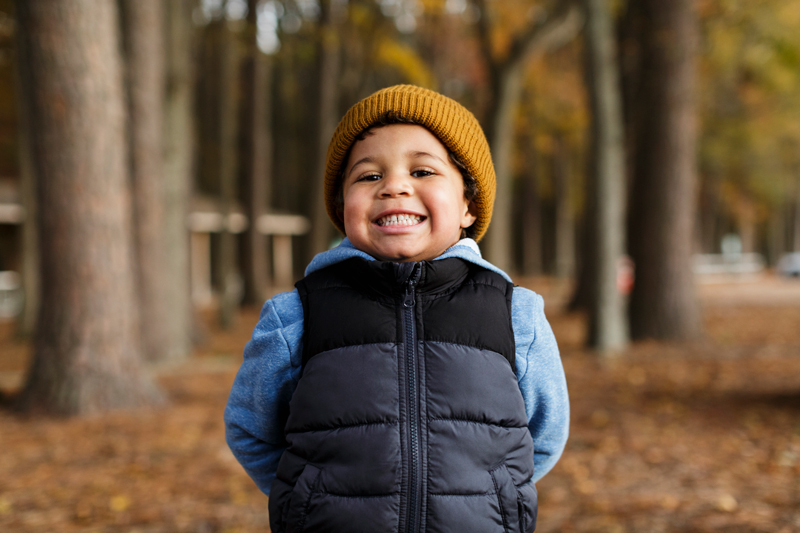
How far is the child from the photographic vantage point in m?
1.55

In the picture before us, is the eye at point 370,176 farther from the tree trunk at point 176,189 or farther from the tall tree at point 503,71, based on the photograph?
the tall tree at point 503,71

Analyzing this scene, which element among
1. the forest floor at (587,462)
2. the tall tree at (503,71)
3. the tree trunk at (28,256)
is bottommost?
the forest floor at (587,462)

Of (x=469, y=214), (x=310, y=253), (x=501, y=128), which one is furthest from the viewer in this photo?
(x=310, y=253)

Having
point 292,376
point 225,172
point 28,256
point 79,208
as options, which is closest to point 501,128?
point 225,172

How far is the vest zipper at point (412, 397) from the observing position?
1.54 m

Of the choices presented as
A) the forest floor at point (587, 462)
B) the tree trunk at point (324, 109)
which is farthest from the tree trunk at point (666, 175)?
the tree trunk at point (324, 109)

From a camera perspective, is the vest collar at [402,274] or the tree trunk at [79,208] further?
the tree trunk at [79,208]

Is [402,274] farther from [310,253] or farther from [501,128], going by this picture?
[310,253]

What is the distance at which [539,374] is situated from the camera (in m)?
1.77

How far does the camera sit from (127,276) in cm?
626

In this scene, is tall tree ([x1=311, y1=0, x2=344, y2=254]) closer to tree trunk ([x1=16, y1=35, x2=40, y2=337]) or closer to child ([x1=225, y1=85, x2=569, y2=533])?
tree trunk ([x1=16, y1=35, x2=40, y2=337])

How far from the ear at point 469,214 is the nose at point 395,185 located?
0.84 ft

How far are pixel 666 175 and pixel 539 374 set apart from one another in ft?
28.9

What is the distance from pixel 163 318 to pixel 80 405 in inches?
Result: 127
